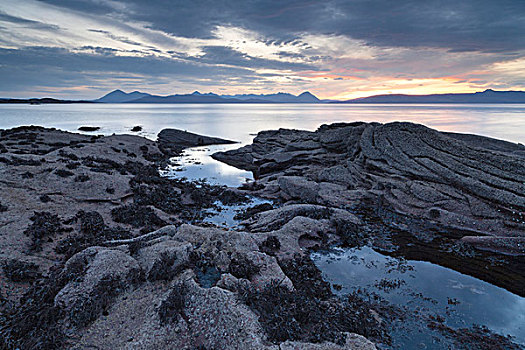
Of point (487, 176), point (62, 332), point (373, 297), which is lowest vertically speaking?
point (373, 297)

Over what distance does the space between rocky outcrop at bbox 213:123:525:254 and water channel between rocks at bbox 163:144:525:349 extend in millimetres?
4896

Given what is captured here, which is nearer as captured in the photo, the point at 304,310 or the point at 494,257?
the point at 304,310

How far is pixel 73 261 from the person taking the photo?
10.8 meters

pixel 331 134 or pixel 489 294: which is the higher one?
pixel 331 134

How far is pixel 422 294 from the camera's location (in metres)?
12.2

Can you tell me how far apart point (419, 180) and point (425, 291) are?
1408cm

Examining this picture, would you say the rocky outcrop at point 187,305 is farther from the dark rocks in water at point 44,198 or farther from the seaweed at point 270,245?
the dark rocks in water at point 44,198

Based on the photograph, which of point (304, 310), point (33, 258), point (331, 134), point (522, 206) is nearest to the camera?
point (304, 310)

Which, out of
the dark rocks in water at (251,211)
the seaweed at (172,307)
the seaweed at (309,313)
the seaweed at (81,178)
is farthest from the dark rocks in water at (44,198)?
the seaweed at (309,313)

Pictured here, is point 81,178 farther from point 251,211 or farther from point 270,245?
point 270,245

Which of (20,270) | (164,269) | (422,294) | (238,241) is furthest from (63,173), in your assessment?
(422,294)

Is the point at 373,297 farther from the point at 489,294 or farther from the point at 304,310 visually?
the point at 489,294

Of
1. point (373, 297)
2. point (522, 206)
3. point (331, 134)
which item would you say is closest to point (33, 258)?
point (373, 297)

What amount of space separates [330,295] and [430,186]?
16.0 meters
